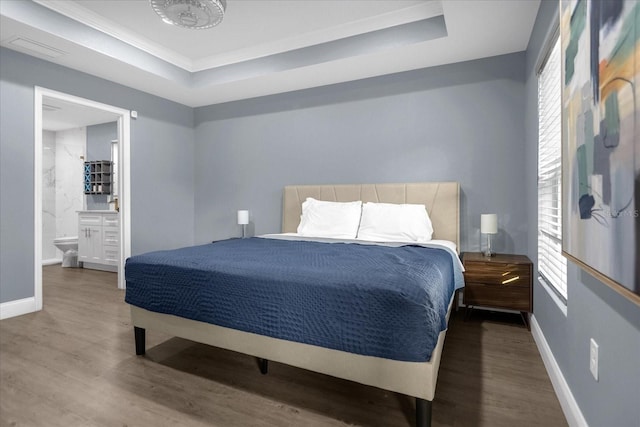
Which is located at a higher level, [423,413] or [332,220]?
[332,220]

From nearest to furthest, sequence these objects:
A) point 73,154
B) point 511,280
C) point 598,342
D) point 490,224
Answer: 1. point 598,342
2. point 511,280
3. point 490,224
4. point 73,154

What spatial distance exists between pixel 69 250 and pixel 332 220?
16.3 feet

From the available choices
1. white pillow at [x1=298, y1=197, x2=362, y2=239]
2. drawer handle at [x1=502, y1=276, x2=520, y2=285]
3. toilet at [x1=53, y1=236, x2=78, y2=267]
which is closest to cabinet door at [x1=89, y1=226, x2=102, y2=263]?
toilet at [x1=53, y1=236, x2=78, y2=267]

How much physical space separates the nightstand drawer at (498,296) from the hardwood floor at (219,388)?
0.22 metres

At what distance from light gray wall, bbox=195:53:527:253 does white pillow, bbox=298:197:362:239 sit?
460 millimetres

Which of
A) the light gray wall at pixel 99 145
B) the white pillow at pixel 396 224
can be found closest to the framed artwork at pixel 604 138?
the white pillow at pixel 396 224

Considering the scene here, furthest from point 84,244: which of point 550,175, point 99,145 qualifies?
point 550,175

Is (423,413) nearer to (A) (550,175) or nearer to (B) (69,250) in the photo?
(A) (550,175)

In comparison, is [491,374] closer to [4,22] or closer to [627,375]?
[627,375]

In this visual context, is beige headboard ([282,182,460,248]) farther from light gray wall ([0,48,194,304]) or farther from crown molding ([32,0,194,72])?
crown molding ([32,0,194,72])

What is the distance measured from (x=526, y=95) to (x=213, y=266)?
10.3 feet

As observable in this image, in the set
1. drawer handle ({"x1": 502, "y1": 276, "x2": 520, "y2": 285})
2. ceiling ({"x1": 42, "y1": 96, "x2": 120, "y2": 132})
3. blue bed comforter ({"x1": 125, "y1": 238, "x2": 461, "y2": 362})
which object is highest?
ceiling ({"x1": 42, "y1": 96, "x2": 120, "y2": 132})

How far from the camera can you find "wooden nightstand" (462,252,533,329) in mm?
2809

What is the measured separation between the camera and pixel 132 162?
4.30 meters
